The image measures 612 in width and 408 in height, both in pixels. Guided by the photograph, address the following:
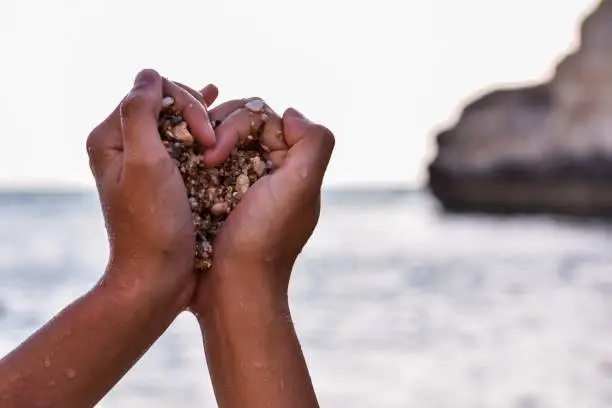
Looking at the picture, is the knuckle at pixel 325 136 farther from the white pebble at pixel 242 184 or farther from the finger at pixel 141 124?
the finger at pixel 141 124

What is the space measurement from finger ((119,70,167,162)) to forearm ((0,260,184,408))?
0.55 feet

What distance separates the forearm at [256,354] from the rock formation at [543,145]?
1298 inches

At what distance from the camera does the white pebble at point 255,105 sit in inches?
60.7

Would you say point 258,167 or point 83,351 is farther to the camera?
point 258,167

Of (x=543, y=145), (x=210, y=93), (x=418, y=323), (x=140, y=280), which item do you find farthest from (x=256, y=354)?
(x=543, y=145)

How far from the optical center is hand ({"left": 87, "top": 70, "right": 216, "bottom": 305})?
4.57ft

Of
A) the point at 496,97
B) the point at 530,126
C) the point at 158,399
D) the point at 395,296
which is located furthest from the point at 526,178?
the point at 158,399

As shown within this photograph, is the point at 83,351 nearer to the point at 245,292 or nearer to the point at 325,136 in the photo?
the point at 245,292

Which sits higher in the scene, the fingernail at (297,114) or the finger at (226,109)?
the finger at (226,109)

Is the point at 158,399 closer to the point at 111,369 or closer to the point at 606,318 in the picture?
→ the point at 111,369

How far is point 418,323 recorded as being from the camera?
880 centimetres

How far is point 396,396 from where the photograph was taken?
17.9 feet

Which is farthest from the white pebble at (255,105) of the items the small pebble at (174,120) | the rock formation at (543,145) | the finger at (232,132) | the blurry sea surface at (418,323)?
Result: the rock formation at (543,145)

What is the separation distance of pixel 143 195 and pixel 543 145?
40.2m
